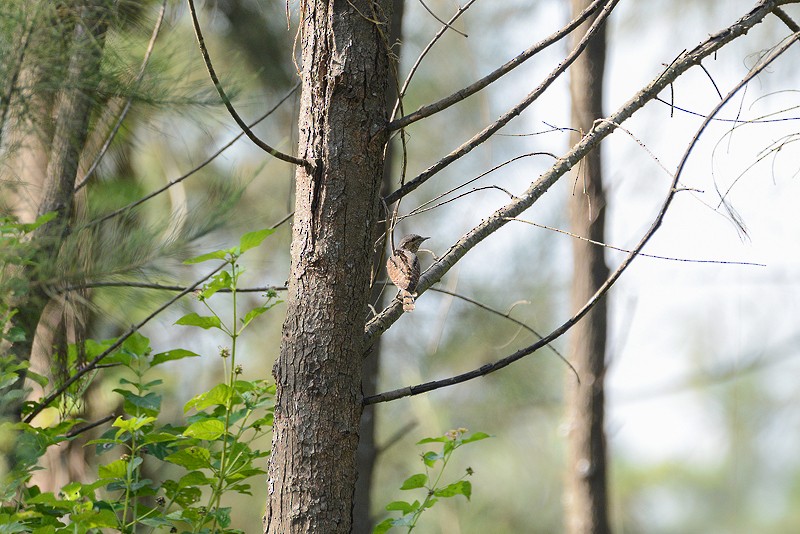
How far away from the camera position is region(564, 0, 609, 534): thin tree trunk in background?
10.7 feet

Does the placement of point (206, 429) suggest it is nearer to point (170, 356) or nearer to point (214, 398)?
point (214, 398)

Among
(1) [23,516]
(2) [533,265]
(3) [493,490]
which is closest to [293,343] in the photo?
(1) [23,516]

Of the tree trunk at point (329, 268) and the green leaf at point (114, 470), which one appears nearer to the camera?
the tree trunk at point (329, 268)

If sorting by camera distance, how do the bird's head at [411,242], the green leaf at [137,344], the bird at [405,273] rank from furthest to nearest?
1. the bird's head at [411,242]
2. the green leaf at [137,344]
3. the bird at [405,273]

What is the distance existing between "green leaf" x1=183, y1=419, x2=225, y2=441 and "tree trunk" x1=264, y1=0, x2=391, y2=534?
25 cm

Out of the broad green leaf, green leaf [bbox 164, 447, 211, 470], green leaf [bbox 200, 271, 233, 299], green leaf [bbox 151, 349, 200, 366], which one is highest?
green leaf [bbox 200, 271, 233, 299]

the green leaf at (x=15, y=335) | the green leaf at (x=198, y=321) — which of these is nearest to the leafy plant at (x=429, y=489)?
the green leaf at (x=198, y=321)

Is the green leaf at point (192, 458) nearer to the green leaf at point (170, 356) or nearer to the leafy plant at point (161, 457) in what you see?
the leafy plant at point (161, 457)

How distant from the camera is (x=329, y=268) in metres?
1.11

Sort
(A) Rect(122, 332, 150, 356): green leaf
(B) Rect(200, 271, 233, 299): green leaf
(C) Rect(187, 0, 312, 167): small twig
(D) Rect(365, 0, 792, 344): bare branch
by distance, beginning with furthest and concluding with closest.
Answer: (A) Rect(122, 332, 150, 356): green leaf
(B) Rect(200, 271, 233, 299): green leaf
(D) Rect(365, 0, 792, 344): bare branch
(C) Rect(187, 0, 312, 167): small twig

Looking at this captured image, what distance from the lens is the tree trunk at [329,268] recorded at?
1.07 meters

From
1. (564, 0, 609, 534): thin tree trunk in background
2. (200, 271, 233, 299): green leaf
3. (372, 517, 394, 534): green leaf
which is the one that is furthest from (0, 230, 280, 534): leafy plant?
(564, 0, 609, 534): thin tree trunk in background

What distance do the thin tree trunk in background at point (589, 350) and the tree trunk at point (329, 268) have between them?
7.32ft

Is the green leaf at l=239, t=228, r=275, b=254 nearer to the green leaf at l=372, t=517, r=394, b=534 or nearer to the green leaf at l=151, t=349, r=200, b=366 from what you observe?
the green leaf at l=151, t=349, r=200, b=366
